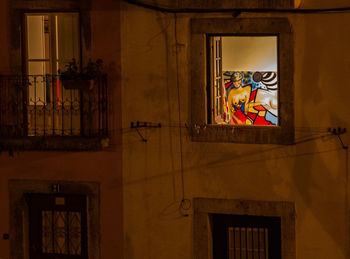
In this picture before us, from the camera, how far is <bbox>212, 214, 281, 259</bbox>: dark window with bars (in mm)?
8812

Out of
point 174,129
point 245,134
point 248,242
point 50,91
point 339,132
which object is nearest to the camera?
point 339,132

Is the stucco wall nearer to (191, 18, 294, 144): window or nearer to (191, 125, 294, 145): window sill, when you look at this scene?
(191, 18, 294, 144): window

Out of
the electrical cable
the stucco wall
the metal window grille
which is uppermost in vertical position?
the electrical cable

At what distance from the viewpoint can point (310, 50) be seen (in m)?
8.28

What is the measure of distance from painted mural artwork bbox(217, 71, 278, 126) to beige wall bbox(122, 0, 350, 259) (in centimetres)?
46

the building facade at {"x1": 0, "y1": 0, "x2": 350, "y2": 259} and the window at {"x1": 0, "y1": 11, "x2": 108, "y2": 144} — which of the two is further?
the window at {"x1": 0, "y1": 11, "x2": 108, "y2": 144}

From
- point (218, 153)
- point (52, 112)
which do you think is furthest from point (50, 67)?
point (218, 153)

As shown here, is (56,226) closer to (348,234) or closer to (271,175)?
(271,175)

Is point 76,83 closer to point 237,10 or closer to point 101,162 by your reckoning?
point 101,162

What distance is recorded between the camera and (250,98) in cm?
880

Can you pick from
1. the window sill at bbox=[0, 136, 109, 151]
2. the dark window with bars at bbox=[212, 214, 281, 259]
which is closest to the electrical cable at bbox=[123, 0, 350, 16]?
the window sill at bbox=[0, 136, 109, 151]

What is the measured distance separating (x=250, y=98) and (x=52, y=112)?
3.40m

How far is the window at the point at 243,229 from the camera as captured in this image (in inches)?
334

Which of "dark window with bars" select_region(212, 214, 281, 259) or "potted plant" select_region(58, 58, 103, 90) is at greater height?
"potted plant" select_region(58, 58, 103, 90)
